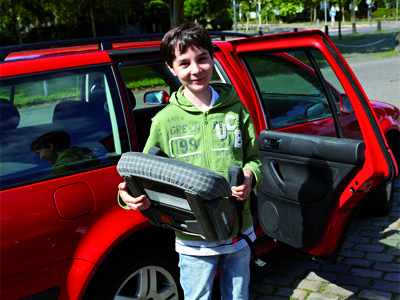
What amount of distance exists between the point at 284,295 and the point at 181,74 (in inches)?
77.7

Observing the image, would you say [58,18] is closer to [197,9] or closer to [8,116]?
[197,9]

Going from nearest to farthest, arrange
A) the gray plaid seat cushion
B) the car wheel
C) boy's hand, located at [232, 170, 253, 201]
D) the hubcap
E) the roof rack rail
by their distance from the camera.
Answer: the gray plaid seat cushion < boy's hand, located at [232, 170, 253, 201] < the hubcap < the roof rack rail < the car wheel

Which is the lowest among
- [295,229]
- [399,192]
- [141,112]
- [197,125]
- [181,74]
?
[399,192]

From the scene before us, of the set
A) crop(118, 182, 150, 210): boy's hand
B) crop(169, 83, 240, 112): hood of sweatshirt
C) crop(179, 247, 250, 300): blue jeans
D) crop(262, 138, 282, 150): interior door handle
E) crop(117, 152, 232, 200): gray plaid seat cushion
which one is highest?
crop(169, 83, 240, 112): hood of sweatshirt

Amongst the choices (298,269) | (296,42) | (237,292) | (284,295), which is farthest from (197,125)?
(298,269)

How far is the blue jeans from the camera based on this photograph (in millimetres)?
1719

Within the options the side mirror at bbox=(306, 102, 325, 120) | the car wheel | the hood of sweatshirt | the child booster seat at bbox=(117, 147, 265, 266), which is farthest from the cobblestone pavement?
the hood of sweatshirt

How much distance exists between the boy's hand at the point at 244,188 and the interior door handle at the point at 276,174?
1037mm

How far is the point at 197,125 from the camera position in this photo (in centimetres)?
166

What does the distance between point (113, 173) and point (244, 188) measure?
35.7 inches

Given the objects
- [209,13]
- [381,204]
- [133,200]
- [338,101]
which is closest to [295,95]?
[338,101]

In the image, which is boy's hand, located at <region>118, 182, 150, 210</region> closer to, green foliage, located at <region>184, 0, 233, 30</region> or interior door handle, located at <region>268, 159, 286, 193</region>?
interior door handle, located at <region>268, 159, 286, 193</region>

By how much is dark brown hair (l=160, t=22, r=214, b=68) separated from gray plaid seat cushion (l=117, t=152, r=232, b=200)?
0.47 meters

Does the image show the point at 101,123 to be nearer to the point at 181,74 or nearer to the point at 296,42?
the point at 181,74
